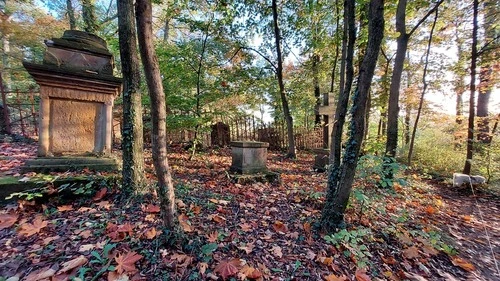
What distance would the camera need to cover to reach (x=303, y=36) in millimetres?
8477

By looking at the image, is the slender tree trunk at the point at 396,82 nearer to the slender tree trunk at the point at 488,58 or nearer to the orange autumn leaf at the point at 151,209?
the slender tree trunk at the point at 488,58

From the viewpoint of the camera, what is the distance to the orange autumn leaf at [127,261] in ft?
5.46

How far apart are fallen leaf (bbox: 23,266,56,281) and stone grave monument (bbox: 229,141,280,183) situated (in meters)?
3.03

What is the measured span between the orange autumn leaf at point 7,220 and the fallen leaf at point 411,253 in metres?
4.28

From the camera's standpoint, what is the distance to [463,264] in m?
2.52

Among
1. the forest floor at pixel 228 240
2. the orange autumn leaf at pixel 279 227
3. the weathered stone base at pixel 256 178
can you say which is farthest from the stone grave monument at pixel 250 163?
the orange autumn leaf at pixel 279 227

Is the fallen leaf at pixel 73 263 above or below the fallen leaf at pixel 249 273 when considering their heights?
above

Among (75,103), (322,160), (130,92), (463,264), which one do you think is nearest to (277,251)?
(463,264)

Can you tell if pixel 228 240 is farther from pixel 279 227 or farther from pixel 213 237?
pixel 279 227

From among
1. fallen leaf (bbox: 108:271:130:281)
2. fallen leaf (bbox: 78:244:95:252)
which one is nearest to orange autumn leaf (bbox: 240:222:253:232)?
fallen leaf (bbox: 108:271:130:281)

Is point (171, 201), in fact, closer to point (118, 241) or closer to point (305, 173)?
point (118, 241)

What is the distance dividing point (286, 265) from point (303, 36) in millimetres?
8497

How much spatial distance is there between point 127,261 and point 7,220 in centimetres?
161

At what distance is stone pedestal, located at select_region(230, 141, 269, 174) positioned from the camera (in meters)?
4.60
